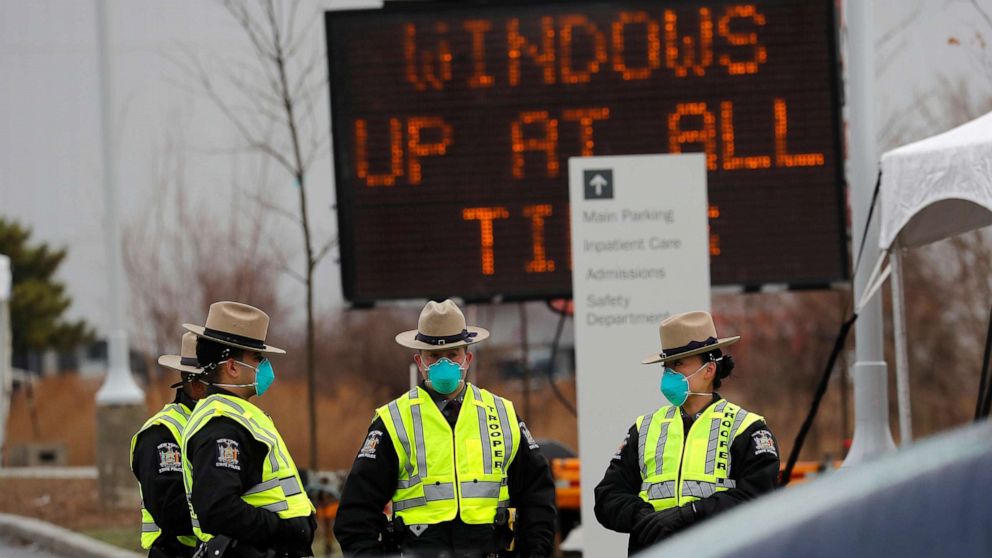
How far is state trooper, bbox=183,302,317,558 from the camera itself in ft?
16.5

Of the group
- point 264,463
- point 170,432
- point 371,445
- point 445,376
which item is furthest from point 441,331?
point 170,432

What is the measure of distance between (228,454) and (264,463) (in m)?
0.19

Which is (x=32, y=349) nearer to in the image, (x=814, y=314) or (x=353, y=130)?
(x=814, y=314)

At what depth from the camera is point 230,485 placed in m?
5.03

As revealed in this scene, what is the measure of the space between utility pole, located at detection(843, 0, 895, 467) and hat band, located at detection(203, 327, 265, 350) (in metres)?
4.83

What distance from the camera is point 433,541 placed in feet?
17.8

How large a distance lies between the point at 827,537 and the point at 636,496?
146 inches

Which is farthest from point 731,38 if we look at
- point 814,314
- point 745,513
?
point 814,314

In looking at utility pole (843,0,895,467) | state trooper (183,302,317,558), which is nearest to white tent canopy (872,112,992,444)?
utility pole (843,0,895,467)

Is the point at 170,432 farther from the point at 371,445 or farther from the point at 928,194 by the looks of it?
the point at 928,194

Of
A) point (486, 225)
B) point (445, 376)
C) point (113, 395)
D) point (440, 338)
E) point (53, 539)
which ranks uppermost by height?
point (486, 225)

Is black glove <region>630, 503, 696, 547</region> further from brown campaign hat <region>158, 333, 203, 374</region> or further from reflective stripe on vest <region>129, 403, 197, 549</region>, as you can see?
brown campaign hat <region>158, 333, 203, 374</region>

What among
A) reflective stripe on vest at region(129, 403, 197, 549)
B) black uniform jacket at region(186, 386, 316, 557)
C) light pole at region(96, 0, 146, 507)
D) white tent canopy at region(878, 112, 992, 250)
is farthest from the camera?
light pole at region(96, 0, 146, 507)

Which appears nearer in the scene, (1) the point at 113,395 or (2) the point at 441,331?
(2) the point at 441,331
